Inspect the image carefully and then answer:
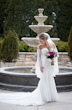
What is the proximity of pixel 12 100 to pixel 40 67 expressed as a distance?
1.13m

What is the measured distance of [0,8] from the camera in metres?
19.4

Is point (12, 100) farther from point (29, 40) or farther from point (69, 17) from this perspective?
point (69, 17)

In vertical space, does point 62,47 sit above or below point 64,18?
below

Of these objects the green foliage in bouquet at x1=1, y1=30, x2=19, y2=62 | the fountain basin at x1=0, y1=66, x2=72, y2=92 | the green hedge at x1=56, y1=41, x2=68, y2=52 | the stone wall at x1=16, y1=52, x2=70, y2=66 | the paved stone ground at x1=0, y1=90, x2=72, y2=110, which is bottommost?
the stone wall at x1=16, y1=52, x2=70, y2=66

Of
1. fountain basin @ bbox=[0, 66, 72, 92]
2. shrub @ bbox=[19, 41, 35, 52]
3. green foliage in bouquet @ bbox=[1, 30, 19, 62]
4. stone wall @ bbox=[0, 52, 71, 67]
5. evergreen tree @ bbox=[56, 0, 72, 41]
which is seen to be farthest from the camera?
evergreen tree @ bbox=[56, 0, 72, 41]

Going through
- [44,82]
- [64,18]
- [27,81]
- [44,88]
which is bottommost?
[64,18]

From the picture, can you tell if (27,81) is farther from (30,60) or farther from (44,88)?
(30,60)

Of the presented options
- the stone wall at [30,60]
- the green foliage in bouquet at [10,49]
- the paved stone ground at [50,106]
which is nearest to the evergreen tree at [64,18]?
the stone wall at [30,60]

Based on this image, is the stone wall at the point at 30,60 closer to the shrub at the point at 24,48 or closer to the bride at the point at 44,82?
the shrub at the point at 24,48

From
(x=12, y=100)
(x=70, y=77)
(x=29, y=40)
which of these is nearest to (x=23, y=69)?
(x=29, y=40)

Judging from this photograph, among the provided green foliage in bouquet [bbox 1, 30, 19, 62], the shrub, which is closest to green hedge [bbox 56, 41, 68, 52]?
the shrub

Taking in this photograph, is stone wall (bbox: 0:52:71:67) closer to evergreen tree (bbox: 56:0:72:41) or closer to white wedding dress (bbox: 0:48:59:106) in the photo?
evergreen tree (bbox: 56:0:72:41)

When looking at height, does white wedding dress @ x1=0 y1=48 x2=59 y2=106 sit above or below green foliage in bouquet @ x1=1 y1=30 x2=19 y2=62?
above

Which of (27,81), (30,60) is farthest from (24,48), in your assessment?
(27,81)
